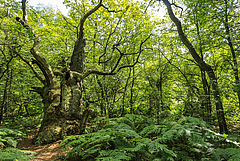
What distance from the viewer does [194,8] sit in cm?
422

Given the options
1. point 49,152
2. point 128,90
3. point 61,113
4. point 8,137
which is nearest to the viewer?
point 8,137

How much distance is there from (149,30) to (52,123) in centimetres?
617

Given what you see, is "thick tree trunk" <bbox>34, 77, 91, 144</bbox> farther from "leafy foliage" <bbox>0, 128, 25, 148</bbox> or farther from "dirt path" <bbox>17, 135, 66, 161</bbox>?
"leafy foliage" <bbox>0, 128, 25, 148</bbox>

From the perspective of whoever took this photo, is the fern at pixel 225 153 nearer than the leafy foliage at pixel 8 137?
Yes

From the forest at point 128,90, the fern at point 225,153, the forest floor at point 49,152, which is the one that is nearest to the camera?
the fern at point 225,153

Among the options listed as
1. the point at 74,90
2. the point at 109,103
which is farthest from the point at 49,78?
the point at 109,103

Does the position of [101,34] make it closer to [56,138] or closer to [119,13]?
[119,13]

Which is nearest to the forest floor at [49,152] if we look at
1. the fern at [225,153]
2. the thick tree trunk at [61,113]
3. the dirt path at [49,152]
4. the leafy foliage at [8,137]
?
the dirt path at [49,152]

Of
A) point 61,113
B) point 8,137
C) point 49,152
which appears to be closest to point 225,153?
point 49,152

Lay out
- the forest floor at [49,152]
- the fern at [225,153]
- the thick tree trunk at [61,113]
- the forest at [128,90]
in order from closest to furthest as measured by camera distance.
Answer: the fern at [225,153], the forest at [128,90], the forest floor at [49,152], the thick tree trunk at [61,113]

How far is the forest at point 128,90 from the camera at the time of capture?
2215mm

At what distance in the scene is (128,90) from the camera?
5.53 m

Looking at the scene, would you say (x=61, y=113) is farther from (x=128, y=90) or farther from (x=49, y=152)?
(x=128, y=90)

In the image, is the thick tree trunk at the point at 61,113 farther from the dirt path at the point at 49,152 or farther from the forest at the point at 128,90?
the dirt path at the point at 49,152
